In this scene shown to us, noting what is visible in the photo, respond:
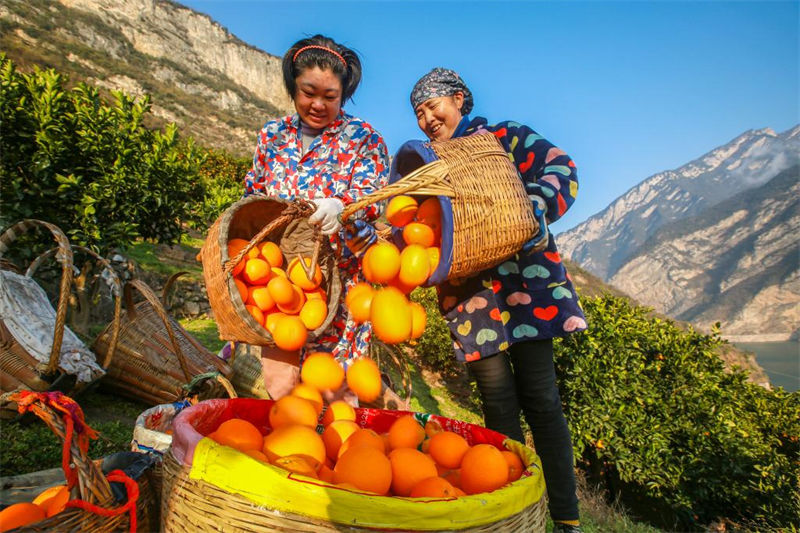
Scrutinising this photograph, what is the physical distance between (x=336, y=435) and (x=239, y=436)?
308 mm

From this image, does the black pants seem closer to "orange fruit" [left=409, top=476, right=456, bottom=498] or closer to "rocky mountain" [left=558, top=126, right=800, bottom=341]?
"orange fruit" [left=409, top=476, right=456, bottom=498]

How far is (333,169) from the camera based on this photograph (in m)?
1.96

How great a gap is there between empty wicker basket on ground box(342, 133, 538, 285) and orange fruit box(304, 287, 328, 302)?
0.65m

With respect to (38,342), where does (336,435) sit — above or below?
above

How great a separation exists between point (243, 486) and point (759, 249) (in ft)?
428

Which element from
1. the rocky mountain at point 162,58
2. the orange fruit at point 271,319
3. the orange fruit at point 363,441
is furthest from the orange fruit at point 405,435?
the rocky mountain at point 162,58

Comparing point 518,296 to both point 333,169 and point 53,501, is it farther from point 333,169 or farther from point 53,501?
point 53,501

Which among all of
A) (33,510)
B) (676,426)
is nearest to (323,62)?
(33,510)

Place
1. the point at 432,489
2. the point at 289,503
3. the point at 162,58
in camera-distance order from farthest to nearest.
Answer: the point at 162,58 → the point at 432,489 → the point at 289,503

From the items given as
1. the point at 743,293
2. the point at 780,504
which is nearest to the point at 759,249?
the point at 743,293

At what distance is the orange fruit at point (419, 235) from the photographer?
1.44m

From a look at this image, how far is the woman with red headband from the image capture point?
189cm

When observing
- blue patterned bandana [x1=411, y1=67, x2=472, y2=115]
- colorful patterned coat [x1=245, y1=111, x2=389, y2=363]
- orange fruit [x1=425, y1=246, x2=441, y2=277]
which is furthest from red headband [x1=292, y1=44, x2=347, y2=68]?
orange fruit [x1=425, y1=246, x2=441, y2=277]

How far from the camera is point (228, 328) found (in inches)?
61.0
